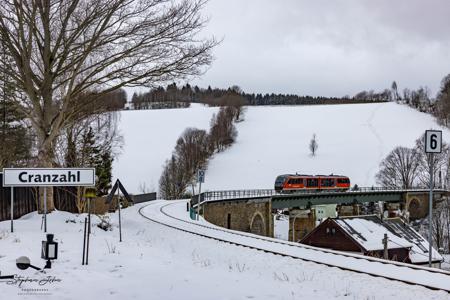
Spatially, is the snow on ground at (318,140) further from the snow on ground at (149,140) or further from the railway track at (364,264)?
the railway track at (364,264)

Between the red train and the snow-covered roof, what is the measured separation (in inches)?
745

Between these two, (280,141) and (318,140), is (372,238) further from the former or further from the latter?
(318,140)

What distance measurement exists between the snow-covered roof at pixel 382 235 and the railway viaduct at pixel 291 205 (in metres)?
11.4

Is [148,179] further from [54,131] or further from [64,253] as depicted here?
[64,253]

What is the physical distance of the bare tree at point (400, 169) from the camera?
3588 inches

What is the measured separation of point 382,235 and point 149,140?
89.0m

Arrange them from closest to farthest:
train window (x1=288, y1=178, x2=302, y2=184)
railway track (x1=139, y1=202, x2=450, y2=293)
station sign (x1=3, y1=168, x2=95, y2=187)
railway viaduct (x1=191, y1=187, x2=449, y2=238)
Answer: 1. railway track (x1=139, y1=202, x2=450, y2=293)
2. station sign (x1=3, y1=168, x2=95, y2=187)
3. railway viaduct (x1=191, y1=187, x2=449, y2=238)
4. train window (x1=288, y1=178, x2=302, y2=184)

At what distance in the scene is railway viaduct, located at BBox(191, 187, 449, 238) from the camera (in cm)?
4497

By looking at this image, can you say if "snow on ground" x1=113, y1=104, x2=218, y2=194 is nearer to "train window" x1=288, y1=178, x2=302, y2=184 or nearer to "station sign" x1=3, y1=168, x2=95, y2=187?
"train window" x1=288, y1=178, x2=302, y2=184

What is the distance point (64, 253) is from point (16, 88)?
30.5ft

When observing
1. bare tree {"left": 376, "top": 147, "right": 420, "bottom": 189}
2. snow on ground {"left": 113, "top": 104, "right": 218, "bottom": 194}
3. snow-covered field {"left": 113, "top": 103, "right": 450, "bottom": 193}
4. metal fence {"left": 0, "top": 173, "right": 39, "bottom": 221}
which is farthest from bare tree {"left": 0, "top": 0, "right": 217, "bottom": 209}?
bare tree {"left": 376, "top": 147, "right": 420, "bottom": 189}

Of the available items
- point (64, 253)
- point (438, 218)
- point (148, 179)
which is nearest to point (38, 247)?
point (64, 253)

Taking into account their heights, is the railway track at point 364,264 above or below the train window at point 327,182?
above

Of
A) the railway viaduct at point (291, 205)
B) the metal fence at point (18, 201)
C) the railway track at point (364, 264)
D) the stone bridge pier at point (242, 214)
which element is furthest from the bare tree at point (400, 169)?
the metal fence at point (18, 201)
